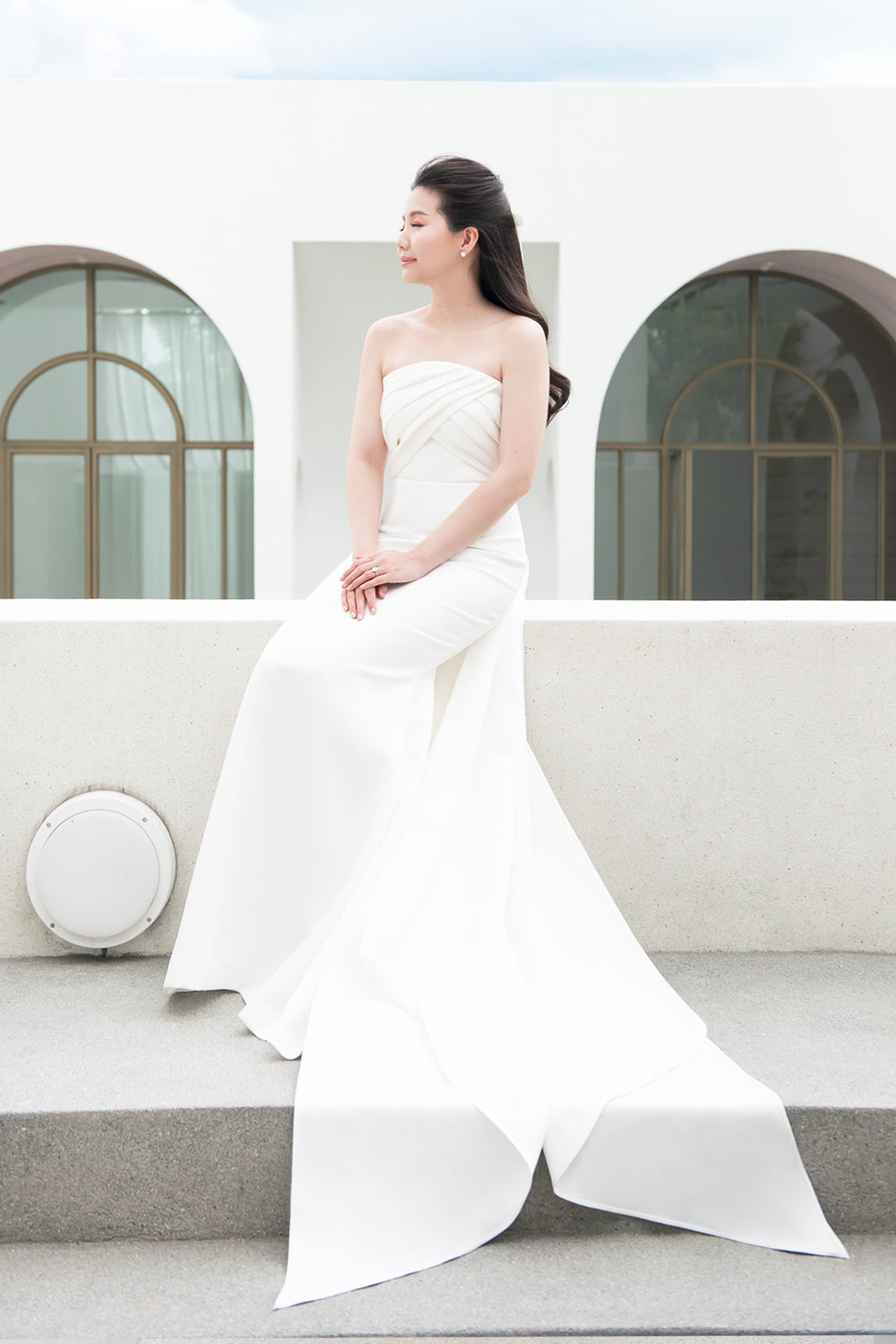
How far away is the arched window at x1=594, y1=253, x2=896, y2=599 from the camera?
11.3m

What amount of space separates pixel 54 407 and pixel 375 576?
395 inches

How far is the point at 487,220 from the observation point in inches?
89.8

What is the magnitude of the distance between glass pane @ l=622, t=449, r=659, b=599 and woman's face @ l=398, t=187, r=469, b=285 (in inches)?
368

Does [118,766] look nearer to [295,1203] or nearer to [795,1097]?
[295,1203]

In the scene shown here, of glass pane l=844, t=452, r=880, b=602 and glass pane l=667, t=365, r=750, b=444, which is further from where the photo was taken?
glass pane l=844, t=452, r=880, b=602

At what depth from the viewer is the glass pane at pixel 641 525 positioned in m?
11.4

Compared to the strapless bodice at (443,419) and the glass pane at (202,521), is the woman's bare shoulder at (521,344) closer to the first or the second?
the strapless bodice at (443,419)

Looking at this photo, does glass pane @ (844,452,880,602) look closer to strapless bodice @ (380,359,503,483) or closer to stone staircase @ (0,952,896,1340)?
strapless bodice @ (380,359,503,483)

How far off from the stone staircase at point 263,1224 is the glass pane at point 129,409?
986 centimetres

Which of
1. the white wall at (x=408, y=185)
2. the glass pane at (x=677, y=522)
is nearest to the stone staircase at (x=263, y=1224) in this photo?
the white wall at (x=408, y=185)

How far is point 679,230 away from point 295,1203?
33.1ft

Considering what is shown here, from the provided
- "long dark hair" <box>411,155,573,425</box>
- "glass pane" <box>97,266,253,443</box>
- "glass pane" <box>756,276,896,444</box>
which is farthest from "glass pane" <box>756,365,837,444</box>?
"long dark hair" <box>411,155,573,425</box>

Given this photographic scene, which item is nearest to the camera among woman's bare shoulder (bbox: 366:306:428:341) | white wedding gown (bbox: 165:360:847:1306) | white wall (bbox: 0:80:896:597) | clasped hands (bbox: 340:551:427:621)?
white wedding gown (bbox: 165:360:847:1306)

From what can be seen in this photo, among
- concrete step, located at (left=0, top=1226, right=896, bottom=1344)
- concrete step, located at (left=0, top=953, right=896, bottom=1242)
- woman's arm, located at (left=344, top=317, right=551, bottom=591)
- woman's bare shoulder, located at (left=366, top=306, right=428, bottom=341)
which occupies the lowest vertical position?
concrete step, located at (left=0, top=1226, right=896, bottom=1344)
